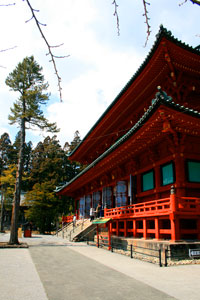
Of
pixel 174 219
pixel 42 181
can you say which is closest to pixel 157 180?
pixel 174 219

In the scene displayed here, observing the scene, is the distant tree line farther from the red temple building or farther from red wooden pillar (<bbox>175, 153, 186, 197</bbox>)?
red wooden pillar (<bbox>175, 153, 186, 197</bbox>)

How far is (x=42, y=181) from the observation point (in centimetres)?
4406

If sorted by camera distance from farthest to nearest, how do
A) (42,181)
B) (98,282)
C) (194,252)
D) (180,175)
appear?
1. (42,181)
2. (180,175)
3. (194,252)
4. (98,282)

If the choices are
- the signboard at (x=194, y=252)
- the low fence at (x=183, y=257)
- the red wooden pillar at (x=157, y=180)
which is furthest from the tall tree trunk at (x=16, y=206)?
the signboard at (x=194, y=252)

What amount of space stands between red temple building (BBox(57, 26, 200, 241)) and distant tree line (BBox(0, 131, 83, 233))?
1090 centimetres

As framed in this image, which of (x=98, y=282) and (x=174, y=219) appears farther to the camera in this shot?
(x=174, y=219)

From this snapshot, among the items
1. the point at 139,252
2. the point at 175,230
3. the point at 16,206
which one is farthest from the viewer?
the point at 16,206

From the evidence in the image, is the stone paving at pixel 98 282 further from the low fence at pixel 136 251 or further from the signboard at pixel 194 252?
the low fence at pixel 136 251

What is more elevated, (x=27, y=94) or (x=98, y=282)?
(x=27, y=94)

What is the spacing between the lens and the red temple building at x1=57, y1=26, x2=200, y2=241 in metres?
10.9

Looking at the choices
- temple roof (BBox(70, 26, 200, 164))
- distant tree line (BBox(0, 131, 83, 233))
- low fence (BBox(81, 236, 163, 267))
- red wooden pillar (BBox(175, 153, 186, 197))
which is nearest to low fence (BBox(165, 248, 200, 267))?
low fence (BBox(81, 236, 163, 267))

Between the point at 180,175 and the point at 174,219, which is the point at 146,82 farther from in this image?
the point at 174,219

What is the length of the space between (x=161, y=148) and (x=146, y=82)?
4428 mm

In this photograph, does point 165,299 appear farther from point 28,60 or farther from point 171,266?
point 28,60
